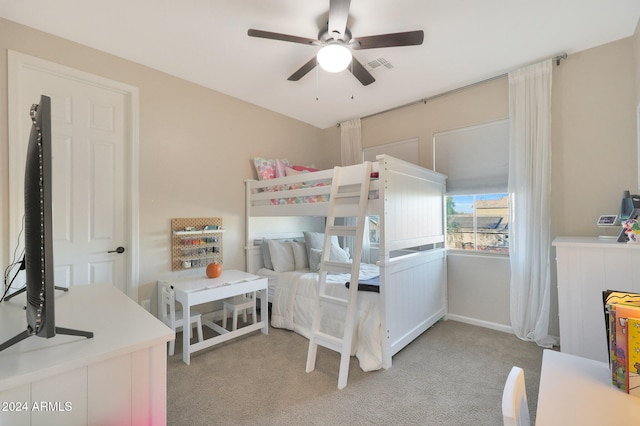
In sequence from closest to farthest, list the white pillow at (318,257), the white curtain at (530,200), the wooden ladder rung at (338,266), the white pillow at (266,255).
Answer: the wooden ladder rung at (338,266) → the white curtain at (530,200) → the white pillow at (318,257) → the white pillow at (266,255)

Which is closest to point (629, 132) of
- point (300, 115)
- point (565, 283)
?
point (565, 283)

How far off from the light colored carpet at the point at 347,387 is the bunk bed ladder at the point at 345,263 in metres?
0.20

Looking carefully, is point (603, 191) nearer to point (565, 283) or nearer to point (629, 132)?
point (629, 132)

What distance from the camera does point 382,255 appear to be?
2.29 meters

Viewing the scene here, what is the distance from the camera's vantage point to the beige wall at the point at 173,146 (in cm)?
227

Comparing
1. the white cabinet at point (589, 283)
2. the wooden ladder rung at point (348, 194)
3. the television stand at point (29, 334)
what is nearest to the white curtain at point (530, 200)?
the white cabinet at point (589, 283)

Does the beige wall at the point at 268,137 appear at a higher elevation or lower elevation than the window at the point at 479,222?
higher

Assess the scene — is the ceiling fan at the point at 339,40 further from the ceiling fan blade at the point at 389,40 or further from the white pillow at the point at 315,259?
the white pillow at the point at 315,259

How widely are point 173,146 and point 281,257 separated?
5.64 ft

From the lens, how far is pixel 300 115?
4.10 metres

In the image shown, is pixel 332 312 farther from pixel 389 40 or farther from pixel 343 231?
pixel 389 40

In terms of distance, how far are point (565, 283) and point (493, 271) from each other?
3.15ft

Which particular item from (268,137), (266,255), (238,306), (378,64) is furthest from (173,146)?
(378,64)

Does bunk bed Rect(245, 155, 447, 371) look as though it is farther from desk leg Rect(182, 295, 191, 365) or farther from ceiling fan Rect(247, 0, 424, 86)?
desk leg Rect(182, 295, 191, 365)
